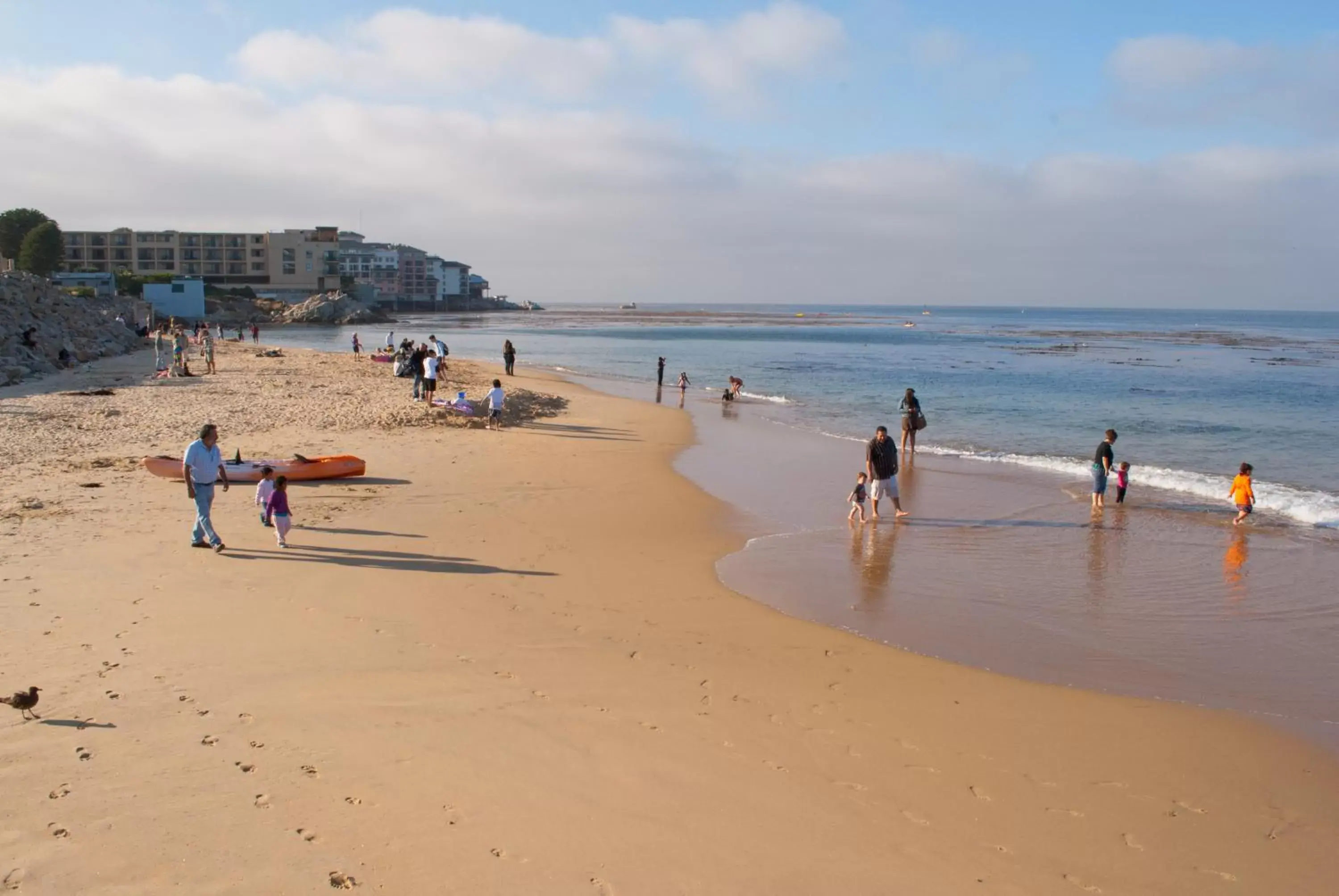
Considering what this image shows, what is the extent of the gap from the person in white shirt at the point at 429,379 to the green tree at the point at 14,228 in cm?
9242

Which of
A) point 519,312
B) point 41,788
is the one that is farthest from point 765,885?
point 519,312

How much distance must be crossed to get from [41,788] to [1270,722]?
843cm

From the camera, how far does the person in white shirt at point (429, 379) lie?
2222 cm

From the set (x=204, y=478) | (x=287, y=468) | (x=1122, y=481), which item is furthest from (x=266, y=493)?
(x=1122, y=481)

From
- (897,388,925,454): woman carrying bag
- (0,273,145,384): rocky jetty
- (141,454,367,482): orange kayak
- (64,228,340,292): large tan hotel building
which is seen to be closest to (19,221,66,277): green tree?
(64,228,340,292): large tan hotel building

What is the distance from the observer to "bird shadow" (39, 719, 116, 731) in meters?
5.53

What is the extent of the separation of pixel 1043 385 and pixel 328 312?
81312 millimetres

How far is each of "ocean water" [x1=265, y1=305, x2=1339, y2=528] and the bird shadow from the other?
16.4 metres

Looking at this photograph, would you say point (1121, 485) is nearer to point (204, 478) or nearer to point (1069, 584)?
point (1069, 584)

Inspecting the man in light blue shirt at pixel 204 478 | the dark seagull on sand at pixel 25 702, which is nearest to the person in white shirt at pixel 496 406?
the man in light blue shirt at pixel 204 478

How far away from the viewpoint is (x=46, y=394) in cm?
2186

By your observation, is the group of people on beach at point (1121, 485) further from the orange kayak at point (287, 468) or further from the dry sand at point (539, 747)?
the orange kayak at point (287, 468)

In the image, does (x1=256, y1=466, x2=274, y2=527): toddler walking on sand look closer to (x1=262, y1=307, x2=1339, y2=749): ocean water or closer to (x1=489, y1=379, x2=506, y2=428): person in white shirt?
(x1=262, y1=307, x2=1339, y2=749): ocean water

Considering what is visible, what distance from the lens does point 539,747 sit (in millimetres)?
5734
